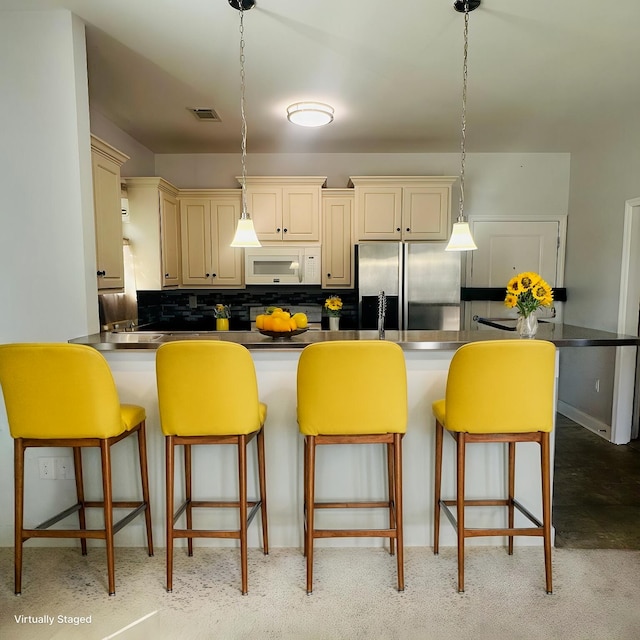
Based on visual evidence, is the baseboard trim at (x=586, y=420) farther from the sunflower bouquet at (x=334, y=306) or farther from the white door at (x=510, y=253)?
the sunflower bouquet at (x=334, y=306)

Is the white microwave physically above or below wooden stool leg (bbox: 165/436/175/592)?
above

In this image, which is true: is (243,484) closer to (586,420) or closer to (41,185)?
(41,185)

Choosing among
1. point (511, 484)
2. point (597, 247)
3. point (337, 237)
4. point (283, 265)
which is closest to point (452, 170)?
point (337, 237)

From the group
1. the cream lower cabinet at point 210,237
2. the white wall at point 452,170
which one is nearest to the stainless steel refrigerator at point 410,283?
the white wall at point 452,170

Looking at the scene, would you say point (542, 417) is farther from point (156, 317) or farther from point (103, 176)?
point (156, 317)

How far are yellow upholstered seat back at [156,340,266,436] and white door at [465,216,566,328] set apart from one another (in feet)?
11.4

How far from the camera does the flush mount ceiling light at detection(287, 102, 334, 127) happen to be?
10.5ft

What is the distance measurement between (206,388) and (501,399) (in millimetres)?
1212

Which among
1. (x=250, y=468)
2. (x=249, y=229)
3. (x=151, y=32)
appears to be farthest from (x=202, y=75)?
(x=250, y=468)

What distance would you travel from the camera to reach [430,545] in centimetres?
225

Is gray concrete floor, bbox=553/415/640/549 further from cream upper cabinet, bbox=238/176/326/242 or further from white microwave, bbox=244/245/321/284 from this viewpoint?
cream upper cabinet, bbox=238/176/326/242

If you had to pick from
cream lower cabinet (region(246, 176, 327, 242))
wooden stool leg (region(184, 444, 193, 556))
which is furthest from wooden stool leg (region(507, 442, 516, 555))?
cream lower cabinet (region(246, 176, 327, 242))

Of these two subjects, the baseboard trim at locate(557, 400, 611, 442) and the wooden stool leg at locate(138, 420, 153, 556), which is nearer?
the wooden stool leg at locate(138, 420, 153, 556)

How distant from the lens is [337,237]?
14.1ft
